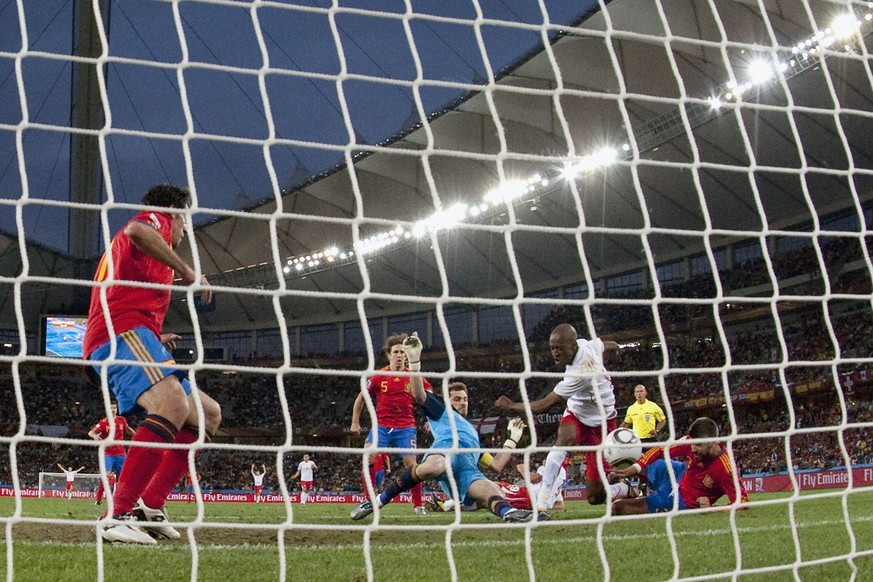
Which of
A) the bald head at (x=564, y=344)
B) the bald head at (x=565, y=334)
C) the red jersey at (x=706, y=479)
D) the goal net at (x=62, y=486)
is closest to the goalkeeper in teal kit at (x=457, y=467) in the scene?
the bald head at (x=564, y=344)

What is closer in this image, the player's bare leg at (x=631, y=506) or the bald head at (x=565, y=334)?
the bald head at (x=565, y=334)

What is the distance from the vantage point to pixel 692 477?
6883 mm

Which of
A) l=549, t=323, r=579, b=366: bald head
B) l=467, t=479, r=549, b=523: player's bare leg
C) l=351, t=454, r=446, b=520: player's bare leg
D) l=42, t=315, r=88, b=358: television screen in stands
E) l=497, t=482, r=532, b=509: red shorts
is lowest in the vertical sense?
l=497, t=482, r=532, b=509: red shorts

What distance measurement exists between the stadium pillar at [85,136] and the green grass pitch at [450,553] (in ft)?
43.9

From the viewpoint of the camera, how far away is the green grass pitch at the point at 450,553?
3137mm

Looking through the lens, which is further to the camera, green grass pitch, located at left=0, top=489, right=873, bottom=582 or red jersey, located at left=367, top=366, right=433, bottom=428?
red jersey, located at left=367, top=366, right=433, bottom=428

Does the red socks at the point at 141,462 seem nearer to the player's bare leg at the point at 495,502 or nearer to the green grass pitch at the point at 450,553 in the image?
the green grass pitch at the point at 450,553

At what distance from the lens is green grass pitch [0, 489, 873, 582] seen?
3137 mm

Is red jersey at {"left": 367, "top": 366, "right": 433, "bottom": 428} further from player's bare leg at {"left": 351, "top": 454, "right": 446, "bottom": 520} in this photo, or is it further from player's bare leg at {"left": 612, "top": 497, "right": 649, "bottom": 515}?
player's bare leg at {"left": 612, "top": 497, "right": 649, "bottom": 515}

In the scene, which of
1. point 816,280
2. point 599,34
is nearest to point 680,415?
point 816,280

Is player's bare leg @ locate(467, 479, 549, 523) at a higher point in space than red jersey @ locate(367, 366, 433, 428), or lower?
lower

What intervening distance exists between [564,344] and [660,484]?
169 cm

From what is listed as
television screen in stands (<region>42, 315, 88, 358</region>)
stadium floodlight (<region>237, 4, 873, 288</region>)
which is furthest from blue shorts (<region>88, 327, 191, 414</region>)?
television screen in stands (<region>42, 315, 88, 358</region>)

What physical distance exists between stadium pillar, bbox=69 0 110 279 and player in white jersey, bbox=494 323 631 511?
12.2 meters
